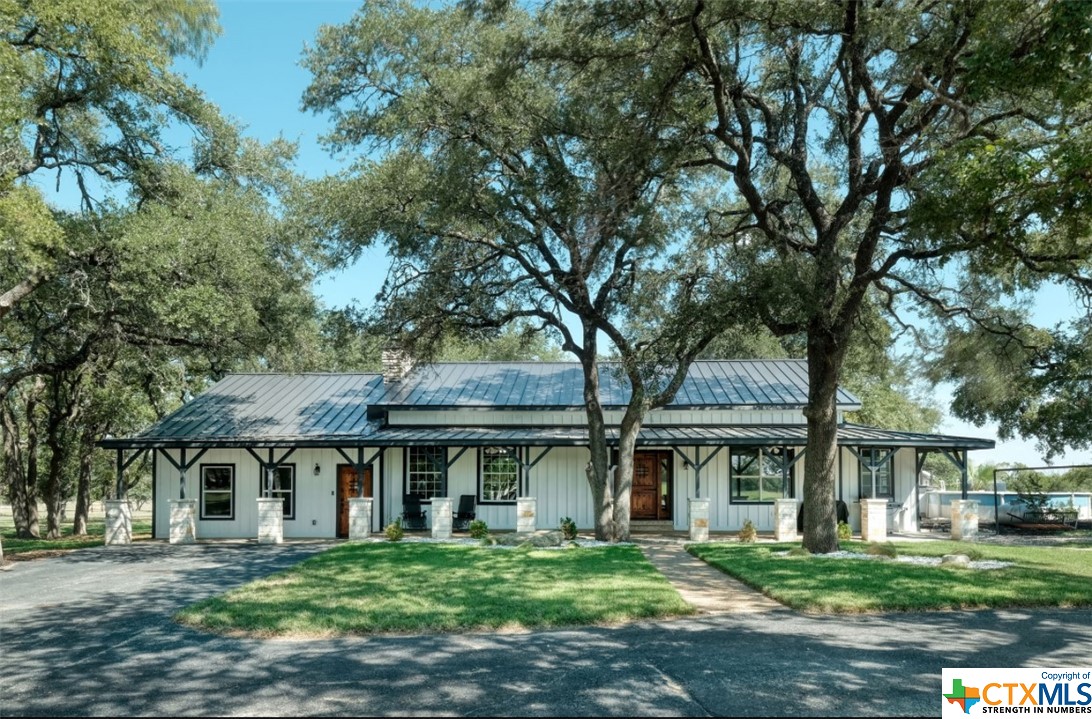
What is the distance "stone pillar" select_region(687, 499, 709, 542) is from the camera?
18.5 metres

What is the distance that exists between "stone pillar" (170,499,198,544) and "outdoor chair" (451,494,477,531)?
6222 millimetres

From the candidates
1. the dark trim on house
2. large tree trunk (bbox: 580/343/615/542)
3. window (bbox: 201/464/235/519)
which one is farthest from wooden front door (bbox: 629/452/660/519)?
window (bbox: 201/464/235/519)

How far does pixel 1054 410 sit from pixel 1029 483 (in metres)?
3.98

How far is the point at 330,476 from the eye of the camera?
21.1m

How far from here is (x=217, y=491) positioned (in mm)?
21188

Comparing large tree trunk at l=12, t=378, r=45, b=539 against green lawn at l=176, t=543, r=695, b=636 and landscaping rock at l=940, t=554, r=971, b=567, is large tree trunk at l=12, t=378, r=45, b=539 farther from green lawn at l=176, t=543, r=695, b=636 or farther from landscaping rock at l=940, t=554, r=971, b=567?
landscaping rock at l=940, t=554, r=971, b=567

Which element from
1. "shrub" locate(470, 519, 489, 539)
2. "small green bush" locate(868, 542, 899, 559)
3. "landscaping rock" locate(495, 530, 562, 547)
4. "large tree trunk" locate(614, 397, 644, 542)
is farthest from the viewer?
"shrub" locate(470, 519, 489, 539)

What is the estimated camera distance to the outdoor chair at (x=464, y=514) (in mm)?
20672

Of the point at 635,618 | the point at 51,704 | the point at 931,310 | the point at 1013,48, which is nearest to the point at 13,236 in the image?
the point at 51,704

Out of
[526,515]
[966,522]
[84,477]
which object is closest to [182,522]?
[526,515]

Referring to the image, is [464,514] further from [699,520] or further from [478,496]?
[699,520]

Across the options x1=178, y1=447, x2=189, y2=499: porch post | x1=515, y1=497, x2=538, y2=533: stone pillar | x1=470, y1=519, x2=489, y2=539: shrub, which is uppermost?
x1=178, y1=447, x2=189, y2=499: porch post

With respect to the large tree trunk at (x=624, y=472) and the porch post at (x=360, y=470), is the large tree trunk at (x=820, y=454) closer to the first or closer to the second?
the large tree trunk at (x=624, y=472)

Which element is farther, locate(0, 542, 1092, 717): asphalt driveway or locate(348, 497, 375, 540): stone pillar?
locate(348, 497, 375, 540): stone pillar
